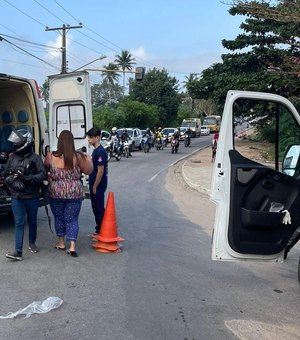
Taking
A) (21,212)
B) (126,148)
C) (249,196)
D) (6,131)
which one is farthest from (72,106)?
(126,148)

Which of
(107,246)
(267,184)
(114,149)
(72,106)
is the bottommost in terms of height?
(114,149)

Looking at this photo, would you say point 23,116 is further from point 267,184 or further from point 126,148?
point 126,148

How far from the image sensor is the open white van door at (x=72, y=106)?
7609mm

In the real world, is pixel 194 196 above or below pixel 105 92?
below

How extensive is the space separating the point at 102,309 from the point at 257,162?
206 centimetres

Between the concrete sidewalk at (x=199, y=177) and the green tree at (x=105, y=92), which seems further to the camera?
the green tree at (x=105, y=92)

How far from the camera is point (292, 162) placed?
15.1 ft

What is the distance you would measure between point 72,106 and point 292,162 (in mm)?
4458

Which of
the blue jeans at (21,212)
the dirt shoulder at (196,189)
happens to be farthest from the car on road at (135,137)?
the blue jeans at (21,212)

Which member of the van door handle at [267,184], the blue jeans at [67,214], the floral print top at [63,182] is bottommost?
the blue jeans at [67,214]

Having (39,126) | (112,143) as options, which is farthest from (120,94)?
(39,126)

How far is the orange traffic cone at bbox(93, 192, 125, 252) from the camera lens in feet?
21.3

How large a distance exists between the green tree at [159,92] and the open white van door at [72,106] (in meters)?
50.8

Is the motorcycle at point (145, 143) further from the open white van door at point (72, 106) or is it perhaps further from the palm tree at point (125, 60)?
the palm tree at point (125, 60)
